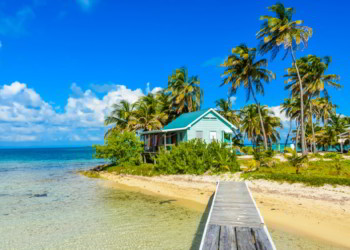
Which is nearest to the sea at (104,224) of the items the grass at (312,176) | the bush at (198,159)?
the bush at (198,159)

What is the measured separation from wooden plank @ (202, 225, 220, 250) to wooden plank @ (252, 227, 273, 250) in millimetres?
940

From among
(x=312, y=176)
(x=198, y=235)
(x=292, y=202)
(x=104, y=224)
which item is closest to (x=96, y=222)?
(x=104, y=224)

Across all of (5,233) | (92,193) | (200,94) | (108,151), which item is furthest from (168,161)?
(200,94)

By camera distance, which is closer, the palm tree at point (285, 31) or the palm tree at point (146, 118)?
the palm tree at point (285, 31)

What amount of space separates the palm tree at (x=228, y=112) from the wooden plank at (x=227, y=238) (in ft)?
107

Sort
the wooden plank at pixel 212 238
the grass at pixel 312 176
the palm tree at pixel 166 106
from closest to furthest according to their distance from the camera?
the wooden plank at pixel 212 238 < the grass at pixel 312 176 < the palm tree at pixel 166 106

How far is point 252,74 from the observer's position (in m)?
31.5

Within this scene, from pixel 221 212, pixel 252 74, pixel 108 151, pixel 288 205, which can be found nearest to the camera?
pixel 221 212

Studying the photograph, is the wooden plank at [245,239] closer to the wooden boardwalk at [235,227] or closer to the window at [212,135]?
the wooden boardwalk at [235,227]

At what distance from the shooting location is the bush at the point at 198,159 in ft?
62.2

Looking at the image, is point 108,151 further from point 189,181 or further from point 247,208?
point 247,208

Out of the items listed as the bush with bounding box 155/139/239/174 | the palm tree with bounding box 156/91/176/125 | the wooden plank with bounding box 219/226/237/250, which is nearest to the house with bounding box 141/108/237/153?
the bush with bounding box 155/139/239/174

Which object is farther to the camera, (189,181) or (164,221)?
(189,181)

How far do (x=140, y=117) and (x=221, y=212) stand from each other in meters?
28.4
